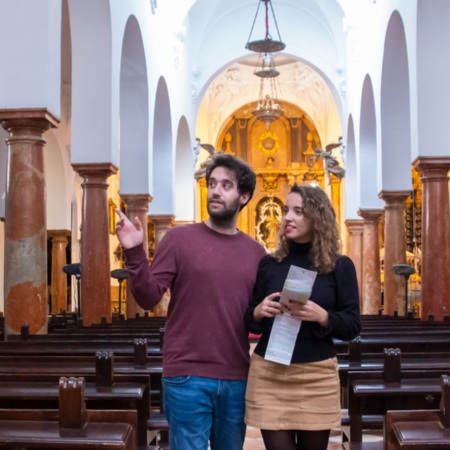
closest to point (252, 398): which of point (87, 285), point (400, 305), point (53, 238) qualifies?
point (87, 285)

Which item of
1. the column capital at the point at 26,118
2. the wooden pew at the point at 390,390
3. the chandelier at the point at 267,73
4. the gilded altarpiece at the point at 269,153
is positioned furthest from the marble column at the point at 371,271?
the gilded altarpiece at the point at 269,153

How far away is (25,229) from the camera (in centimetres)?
838

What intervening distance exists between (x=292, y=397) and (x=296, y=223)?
2.38ft

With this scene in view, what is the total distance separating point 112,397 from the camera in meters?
4.23

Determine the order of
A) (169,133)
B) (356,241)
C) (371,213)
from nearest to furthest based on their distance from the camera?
1. (169,133)
2. (371,213)
3. (356,241)

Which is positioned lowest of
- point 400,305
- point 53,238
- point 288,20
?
point 400,305

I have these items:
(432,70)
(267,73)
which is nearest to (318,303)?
(432,70)

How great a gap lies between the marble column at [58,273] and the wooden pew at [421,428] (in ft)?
56.6

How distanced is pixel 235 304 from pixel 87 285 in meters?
8.38

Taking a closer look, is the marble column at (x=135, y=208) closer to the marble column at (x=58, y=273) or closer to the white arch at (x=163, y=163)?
the white arch at (x=163, y=163)

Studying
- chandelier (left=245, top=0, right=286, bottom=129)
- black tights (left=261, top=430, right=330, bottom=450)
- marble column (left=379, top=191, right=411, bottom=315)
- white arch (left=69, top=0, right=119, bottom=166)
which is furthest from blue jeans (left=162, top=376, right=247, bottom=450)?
chandelier (left=245, top=0, right=286, bottom=129)

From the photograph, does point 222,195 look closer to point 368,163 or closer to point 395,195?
point 395,195

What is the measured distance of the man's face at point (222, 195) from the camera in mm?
3412

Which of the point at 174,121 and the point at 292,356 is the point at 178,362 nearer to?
the point at 292,356
